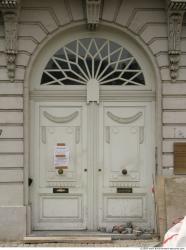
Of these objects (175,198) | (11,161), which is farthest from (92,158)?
(175,198)

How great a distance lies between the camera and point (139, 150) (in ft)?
32.9

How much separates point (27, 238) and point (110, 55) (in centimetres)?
338

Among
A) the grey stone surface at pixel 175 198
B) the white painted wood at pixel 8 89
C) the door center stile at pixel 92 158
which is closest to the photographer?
the grey stone surface at pixel 175 198

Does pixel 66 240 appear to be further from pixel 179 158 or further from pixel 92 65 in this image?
pixel 92 65

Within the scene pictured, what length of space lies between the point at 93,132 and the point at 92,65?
3.78 feet

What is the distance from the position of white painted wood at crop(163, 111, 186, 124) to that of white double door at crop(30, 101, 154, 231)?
34 centimetres

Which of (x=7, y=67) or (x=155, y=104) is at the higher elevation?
(x=7, y=67)

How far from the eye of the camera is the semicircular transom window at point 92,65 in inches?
394

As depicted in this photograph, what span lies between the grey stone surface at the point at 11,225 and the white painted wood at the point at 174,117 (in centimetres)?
289

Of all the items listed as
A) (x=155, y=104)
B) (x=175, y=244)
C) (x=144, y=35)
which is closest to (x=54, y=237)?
(x=155, y=104)

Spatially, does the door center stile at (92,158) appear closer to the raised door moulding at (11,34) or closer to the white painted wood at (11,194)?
the white painted wood at (11,194)

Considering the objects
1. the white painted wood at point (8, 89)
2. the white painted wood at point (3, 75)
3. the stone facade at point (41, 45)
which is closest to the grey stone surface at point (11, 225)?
the stone facade at point (41, 45)

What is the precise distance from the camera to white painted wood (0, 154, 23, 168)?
9625mm

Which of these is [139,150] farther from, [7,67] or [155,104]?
[7,67]
